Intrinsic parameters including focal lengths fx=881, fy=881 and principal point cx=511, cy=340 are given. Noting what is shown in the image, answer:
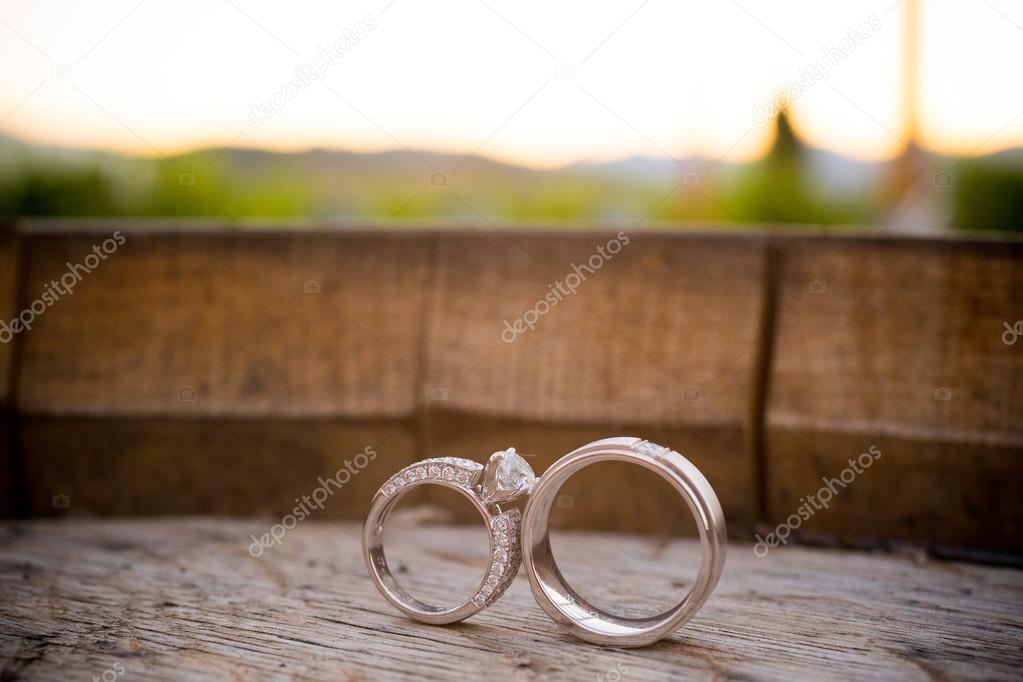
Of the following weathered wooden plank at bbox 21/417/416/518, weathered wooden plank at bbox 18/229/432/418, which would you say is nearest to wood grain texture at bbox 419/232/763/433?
weathered wooden plank at bbox 18/229/432/418

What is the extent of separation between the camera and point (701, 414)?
8.67ft

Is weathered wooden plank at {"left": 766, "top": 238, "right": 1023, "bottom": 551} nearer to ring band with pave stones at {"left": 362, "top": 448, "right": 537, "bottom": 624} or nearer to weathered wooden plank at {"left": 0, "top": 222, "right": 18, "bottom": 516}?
ring band with pave stones at {"left": 362, "top": 448, "right": 537, "bottom": 624}

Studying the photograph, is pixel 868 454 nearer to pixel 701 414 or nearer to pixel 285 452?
pixel 701 414

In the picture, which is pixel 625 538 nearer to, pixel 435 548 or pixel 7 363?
pixel 435 548

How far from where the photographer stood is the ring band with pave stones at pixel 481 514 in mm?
1822

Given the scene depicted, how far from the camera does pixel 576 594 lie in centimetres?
184

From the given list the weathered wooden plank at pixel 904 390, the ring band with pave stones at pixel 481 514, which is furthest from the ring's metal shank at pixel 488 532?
the weathered wooden plank at pixel 904 390

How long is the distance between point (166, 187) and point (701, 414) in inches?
166

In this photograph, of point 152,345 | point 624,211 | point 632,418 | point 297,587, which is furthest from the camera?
point 624,211

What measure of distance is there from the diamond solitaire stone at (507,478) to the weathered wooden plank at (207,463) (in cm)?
99

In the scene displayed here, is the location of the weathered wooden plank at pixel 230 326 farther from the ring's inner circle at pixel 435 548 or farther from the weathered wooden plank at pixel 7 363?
the ring's inner circle at pixel 435 548

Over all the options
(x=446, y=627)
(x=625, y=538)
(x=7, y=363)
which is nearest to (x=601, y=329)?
(x=625, y=538)

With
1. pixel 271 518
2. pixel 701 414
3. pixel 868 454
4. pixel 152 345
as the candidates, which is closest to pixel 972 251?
pixel 868 454

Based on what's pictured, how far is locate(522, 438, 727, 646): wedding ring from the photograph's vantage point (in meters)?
1.65
